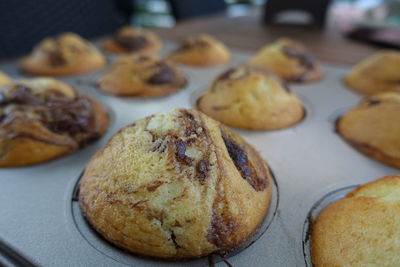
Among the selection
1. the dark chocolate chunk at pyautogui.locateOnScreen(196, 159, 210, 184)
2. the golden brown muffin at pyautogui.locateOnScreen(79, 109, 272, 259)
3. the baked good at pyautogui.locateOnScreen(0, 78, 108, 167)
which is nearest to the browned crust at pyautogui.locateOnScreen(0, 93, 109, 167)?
the baked good at pyautogui.locateOnScreen(0, 78, 108, 167)

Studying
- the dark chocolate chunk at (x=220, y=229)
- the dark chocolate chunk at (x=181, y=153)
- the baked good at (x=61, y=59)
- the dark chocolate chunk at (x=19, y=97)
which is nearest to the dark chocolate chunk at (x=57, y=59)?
the baked good at (x=61, y=59)

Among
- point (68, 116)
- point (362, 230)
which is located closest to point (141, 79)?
point (68, 116)

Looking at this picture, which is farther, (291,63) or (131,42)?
(131,42)

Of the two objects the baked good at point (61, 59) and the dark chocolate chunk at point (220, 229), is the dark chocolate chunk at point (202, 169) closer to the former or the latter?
the dark chocolate chunk at point (220, 229)

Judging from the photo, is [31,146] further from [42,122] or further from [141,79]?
[141,79]

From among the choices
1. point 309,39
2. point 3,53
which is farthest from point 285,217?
point 3,53

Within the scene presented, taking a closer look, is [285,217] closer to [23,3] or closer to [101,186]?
[101,186]

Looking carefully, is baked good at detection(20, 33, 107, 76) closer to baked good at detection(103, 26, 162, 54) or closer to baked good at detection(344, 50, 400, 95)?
baked good at detection(103, 26, 162, 54)
